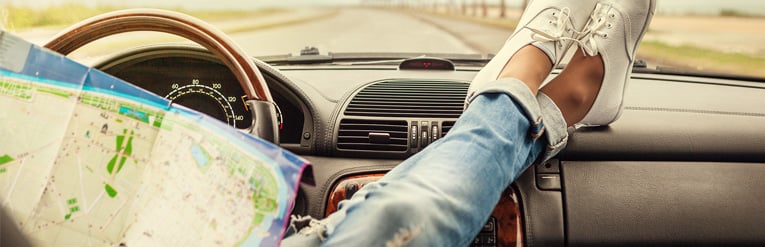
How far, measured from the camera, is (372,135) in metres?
2.17

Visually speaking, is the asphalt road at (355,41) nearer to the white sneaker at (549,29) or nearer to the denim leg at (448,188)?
the denim leg at (448,188)

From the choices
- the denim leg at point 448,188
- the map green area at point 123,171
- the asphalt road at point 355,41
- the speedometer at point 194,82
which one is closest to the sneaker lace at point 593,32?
the denim leg at point 448,188

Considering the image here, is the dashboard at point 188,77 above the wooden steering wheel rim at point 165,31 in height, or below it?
below

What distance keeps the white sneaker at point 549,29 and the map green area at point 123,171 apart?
0.97 meters

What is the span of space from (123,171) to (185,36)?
1.24ft

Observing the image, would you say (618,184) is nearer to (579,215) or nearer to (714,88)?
(579,215)

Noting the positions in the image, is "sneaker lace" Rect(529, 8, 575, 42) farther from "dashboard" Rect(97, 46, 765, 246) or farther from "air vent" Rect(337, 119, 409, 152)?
"air vent" Rect(337, 119, 409, 152)

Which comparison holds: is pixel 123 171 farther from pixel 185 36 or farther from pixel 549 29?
pixel 549 29

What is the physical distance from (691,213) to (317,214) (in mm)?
1126

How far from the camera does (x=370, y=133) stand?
218cm

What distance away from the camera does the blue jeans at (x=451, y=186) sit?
122cm

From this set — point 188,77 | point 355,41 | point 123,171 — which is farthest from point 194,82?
point 355,41

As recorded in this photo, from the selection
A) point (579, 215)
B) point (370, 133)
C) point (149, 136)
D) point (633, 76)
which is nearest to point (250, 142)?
point (149, 136)

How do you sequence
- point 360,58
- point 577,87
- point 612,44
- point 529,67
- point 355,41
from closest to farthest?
point 529,67 < point 577,87 < point 612,44 < point 360,58 < point 355,41
